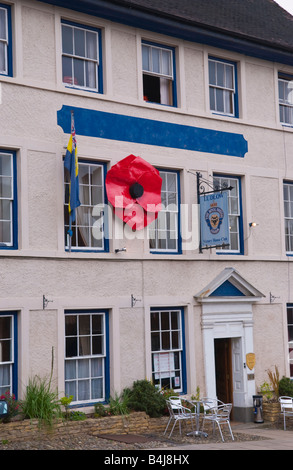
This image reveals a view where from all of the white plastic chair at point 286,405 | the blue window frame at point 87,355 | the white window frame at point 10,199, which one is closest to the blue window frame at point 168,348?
the blue window frame at point 87,355

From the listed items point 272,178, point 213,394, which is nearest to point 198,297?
point 213,394

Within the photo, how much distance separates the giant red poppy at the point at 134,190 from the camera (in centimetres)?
1656

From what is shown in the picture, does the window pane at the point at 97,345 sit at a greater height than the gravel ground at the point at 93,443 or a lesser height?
greater

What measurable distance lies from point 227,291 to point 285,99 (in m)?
6.06

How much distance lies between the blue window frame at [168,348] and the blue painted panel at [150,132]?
4112mm

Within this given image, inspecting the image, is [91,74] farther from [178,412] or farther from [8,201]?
[178,412]

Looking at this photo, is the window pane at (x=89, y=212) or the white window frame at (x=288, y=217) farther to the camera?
the white window frame at (x=288, y=217)

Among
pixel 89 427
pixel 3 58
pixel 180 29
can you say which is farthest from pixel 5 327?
pixel 180 29

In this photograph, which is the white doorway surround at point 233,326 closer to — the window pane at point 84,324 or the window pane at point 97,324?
the window pane at point 97,324

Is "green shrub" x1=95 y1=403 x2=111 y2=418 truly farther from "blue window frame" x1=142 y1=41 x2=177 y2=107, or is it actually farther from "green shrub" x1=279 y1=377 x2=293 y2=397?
"blue window frame" x1=142 y1=41 x2=177 y2=107

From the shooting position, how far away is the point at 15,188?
50.1 feet

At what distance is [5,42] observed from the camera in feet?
50.8

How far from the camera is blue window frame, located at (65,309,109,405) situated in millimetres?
15727

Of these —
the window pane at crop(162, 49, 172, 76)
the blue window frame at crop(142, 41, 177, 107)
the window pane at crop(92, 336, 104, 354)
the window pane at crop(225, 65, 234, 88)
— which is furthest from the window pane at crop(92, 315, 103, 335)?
the window pane at crop(225, 65, 234, 88)
